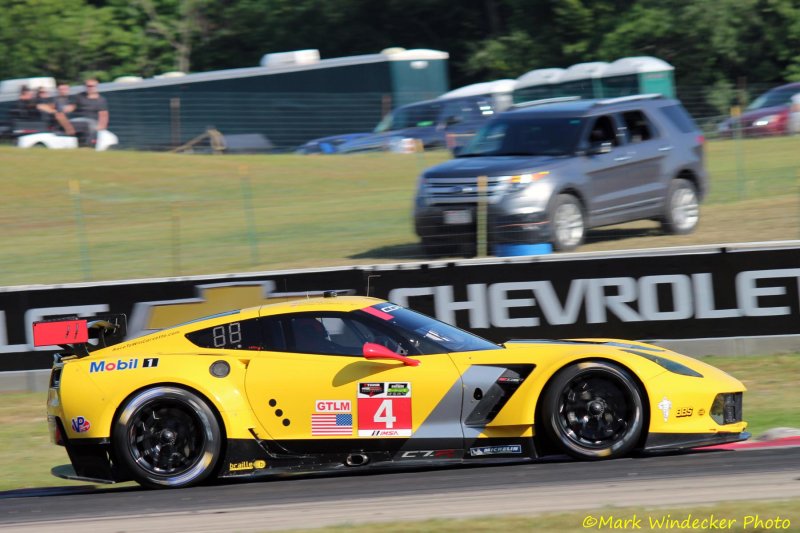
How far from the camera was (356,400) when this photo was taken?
7.49 m

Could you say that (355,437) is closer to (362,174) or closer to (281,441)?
(281,441)

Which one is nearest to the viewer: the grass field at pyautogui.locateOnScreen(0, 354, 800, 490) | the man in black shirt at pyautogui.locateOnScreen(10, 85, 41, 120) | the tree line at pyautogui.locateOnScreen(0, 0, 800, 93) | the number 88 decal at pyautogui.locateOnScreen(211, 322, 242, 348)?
the number 88 decal at pyautogui.locateOnScreen(211, 322, 242, 348)

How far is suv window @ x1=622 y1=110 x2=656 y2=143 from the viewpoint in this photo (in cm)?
1526

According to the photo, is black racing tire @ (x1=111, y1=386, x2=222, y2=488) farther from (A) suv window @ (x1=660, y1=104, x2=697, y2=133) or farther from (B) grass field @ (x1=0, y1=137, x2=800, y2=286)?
(A) suv window @ (x1=660, y1=104, x2=697, y2=133)

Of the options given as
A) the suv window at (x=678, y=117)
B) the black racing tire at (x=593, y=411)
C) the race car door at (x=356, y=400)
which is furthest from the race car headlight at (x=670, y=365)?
the suv window at (x=678, y=117)

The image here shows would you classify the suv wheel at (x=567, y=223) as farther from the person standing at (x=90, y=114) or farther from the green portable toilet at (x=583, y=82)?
the person standing at (x=90, y=114)

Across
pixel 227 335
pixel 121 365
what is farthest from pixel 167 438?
pixel 227 335

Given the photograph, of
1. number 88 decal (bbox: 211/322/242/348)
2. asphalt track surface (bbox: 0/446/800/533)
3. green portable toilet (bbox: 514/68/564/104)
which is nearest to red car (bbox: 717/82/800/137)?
green portable toilet (bbox: 514/68/564/104)

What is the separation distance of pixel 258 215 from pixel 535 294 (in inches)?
336

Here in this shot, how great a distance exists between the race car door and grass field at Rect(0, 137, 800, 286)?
742 cm

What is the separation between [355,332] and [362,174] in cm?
1505

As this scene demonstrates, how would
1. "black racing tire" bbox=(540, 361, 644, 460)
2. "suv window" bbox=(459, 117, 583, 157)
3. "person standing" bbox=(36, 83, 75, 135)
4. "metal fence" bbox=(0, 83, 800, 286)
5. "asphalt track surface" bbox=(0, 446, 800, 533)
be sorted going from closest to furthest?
1. "asphalt track surface" bbox=(0, 446, 800, 533)
2. "black racing tire" bbox=(540, 361, 644, 460)
3. "suv window" bbox=(459, 117, 583, 157)
4. "metal fence" bbox=(0, 83, 800, 286)
5. "person standing" bbox=(36, 83, 75, 135)

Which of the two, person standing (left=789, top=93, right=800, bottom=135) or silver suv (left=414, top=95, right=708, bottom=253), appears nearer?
silver suv (left=414, top=95, right=708, bottom=253)

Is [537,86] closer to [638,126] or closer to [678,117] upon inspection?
[678,117]
